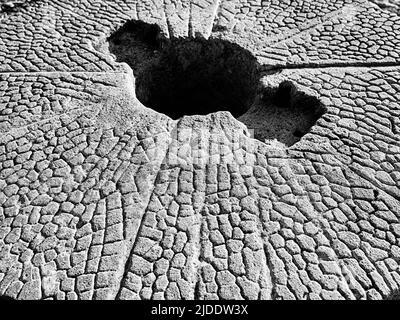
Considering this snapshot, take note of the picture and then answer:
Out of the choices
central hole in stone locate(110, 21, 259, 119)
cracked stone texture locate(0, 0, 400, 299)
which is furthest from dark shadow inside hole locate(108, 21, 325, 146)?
cracked stone texture locate(0, 0, 400, 299)

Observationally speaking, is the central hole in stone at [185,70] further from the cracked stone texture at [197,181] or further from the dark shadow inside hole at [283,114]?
the dark shadow inside hole at [283,114]

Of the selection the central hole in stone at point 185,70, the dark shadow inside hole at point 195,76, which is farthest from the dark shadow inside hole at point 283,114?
the central hole in stone at point 185,70

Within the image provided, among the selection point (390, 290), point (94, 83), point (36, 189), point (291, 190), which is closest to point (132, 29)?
point (94, 83)

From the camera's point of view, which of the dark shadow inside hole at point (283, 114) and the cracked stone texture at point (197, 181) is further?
the dark shadow inside hole at point (283, 114)

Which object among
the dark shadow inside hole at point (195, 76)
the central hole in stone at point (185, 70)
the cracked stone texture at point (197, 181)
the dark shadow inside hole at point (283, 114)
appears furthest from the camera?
the central hole in stone at point (185, 70)

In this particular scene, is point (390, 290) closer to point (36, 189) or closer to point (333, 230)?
point (333, 230)

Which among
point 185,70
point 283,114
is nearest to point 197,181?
point 283,114
